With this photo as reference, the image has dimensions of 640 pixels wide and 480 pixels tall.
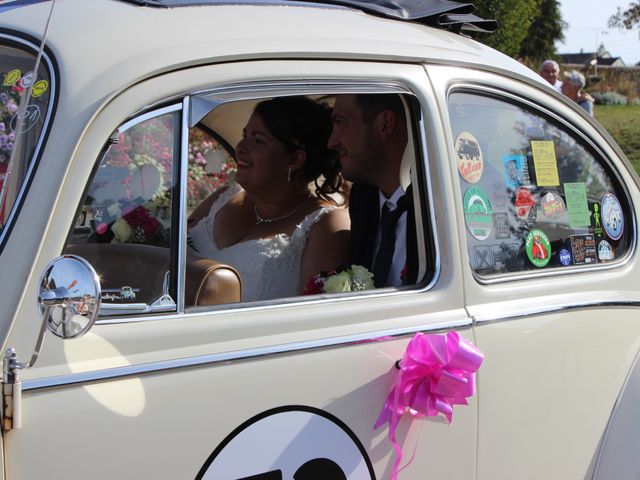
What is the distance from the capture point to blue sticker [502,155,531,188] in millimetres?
2640

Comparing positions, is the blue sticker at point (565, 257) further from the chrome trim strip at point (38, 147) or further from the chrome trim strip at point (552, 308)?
the chrome trim strip at point (38, 147)

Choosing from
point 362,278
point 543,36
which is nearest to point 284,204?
point 362,278

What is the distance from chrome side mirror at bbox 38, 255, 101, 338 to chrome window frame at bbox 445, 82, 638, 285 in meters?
1.16

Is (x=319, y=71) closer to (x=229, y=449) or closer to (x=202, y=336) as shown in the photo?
(x=202, y=336)

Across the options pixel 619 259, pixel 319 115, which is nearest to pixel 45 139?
pixel 319 115

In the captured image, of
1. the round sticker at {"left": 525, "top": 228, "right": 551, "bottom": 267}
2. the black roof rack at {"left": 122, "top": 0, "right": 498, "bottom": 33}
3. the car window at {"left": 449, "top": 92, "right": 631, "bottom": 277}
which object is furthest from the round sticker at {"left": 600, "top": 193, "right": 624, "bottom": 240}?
the black roof rack at {"left": 122, "top": 0, "right": 498, "bottom": 33}

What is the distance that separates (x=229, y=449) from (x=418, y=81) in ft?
3.72

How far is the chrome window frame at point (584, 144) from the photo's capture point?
247 cm

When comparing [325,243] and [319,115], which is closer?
[325,243]

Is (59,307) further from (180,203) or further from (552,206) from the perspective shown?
(552,206)

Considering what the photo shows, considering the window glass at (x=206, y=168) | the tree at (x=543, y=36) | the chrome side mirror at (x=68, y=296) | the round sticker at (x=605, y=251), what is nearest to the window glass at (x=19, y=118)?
the chrome side mirror at (x=68, y=296)

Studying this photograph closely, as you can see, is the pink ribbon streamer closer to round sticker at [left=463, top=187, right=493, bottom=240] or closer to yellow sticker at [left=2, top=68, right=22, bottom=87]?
round sticker at [left=463, top=187, right=493, bottom=240]

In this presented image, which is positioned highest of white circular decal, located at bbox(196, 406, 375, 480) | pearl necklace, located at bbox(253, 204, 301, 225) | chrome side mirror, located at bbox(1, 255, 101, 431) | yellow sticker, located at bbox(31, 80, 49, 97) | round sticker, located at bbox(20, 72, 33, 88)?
round sticker, located at bbox(20, 72, 33, 88)

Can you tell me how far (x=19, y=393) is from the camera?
5.17 ft
